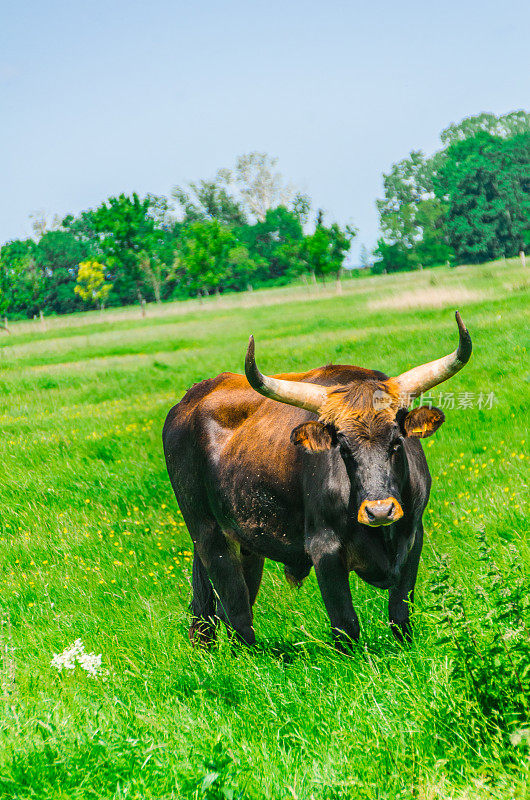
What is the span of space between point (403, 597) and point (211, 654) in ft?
4.49

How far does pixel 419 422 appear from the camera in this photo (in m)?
4.32

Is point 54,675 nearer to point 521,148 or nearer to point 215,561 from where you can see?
point 215,561

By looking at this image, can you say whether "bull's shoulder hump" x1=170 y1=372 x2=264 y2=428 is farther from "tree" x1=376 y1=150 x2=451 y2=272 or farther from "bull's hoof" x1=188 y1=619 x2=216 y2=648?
"tree" x1=376 y1=150 x2=451 y2=272

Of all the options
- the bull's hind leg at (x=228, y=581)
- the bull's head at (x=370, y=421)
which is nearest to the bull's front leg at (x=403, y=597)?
the bull's head at (x=370, y=421)

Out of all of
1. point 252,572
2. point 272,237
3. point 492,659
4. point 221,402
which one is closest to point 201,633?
point 252,572

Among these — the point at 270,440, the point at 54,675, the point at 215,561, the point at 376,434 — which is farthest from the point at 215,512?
the point at 376,434

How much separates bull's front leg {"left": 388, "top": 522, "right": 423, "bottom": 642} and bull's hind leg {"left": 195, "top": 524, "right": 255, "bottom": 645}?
4.25ft

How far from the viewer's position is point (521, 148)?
8712cm

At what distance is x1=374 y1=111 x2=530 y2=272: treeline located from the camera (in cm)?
8262

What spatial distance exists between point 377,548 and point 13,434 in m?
11.0

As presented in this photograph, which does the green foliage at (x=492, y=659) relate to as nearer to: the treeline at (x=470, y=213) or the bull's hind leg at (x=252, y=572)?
the bull's hind leg at (x=252, y=572)

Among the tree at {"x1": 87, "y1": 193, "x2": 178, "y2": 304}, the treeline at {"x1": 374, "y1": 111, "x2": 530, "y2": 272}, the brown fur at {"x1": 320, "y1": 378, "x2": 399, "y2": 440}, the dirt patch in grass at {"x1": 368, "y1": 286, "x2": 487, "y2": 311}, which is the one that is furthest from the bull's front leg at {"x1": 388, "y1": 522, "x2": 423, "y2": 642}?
the treeline at {"x1": 374, "y1": 111, "x2": 530, "y2": 272}

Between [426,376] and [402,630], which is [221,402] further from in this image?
[402,630]

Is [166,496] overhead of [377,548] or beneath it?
beneath
